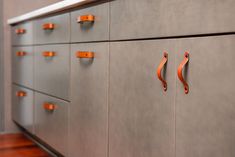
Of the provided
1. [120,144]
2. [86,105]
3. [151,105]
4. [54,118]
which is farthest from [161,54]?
[54,118]

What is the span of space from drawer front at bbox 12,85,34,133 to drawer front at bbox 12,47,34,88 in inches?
2.5

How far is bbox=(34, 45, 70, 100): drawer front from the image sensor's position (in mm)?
1826

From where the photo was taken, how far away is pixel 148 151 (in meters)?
1.16

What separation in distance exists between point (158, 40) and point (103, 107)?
0.46 m

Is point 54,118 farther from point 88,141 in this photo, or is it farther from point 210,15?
point 210,15

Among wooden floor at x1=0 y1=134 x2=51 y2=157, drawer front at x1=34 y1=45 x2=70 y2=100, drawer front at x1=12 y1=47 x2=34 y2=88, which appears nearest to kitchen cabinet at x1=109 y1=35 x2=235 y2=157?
drawer front at x1=34 y1=45 x2=70 y2=100

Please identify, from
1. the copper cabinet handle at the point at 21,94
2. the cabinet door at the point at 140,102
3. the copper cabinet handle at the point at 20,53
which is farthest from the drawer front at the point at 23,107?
the cabinet door at the point at 140,102

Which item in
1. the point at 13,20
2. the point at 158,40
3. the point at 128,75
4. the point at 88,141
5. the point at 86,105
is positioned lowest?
the point at 88,141

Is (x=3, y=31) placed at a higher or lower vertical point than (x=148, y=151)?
higher

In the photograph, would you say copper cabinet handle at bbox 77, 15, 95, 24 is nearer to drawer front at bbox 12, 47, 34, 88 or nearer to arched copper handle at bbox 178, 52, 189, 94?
arched copper handle at bbox 178, 52, 189, 94

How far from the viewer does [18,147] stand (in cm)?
245

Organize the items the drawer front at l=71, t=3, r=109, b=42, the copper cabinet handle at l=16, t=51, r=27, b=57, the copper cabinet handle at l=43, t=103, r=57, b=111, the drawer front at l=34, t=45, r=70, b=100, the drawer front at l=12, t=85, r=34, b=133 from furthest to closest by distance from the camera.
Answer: the copper cabinet handle at l=16, t=51, r=27, b=57, the drawer front at l=12, t=85, r=34, b=133, the copper cabinet handle at l=43, t=103, r=57, b=111, the drawer front at l=34, t=45, r=70, b=100, the drawer front at l=71, t=3, r=109, b=42

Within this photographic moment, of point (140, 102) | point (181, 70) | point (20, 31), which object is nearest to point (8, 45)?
point (20, 31)

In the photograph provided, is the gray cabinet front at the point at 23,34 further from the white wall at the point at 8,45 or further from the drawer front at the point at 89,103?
the drawer front at the point at 89,103
